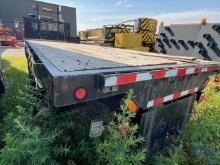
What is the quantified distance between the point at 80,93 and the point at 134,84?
0.53 m

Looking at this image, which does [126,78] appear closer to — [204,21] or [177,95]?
[177,95]

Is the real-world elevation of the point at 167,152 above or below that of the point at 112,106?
below

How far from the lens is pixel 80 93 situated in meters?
1.36

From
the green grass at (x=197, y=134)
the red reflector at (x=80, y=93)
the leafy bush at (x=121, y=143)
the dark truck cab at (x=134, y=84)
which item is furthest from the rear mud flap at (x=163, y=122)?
the red reflector at (x=80, y=93)

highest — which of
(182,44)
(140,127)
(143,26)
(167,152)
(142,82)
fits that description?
(143,26)

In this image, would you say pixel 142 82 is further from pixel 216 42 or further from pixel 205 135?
pixel 216 42

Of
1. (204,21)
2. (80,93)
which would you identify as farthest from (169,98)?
(204,21)

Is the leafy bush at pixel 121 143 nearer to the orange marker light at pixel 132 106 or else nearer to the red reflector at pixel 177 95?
the orange marker light at pixel 132 106

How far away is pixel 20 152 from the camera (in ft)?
4.85

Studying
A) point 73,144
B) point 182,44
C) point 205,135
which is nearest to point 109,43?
point 182,44

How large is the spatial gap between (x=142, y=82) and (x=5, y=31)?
62.2 feet

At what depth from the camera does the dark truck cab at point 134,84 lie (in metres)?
1.34

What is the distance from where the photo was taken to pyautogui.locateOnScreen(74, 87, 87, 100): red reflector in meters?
1.34

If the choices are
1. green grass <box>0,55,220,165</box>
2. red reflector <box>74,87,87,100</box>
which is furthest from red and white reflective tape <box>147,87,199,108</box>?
red reflector <box>74,87,87,100</box>
